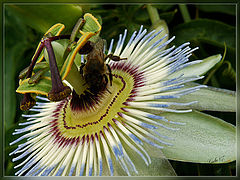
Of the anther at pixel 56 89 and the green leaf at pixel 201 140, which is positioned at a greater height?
the anther at pixel 56 89

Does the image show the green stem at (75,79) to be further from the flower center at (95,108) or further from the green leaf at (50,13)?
the green leaf at (50,13)

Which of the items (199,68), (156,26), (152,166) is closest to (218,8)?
(156,26)

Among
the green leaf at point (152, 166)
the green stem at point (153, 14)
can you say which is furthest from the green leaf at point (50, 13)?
the green leaf at point (152, 166)

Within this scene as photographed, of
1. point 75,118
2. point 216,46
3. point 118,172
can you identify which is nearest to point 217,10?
point 216,46

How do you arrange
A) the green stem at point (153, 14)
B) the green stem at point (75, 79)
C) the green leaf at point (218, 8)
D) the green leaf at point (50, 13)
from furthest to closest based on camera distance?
the green leaf at point (218, 8) → the green stem at point (153, 14) → the green leaf at point (50, 13) → the green stem at point (75, 79)

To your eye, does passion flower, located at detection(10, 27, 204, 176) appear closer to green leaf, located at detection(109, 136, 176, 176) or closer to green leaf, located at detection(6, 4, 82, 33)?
green leaf, located at detection(109, 136, 176, 176)

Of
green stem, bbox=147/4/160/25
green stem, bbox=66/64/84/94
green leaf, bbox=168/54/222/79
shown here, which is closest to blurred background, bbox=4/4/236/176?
green stem, bbox=147/4/160/25
